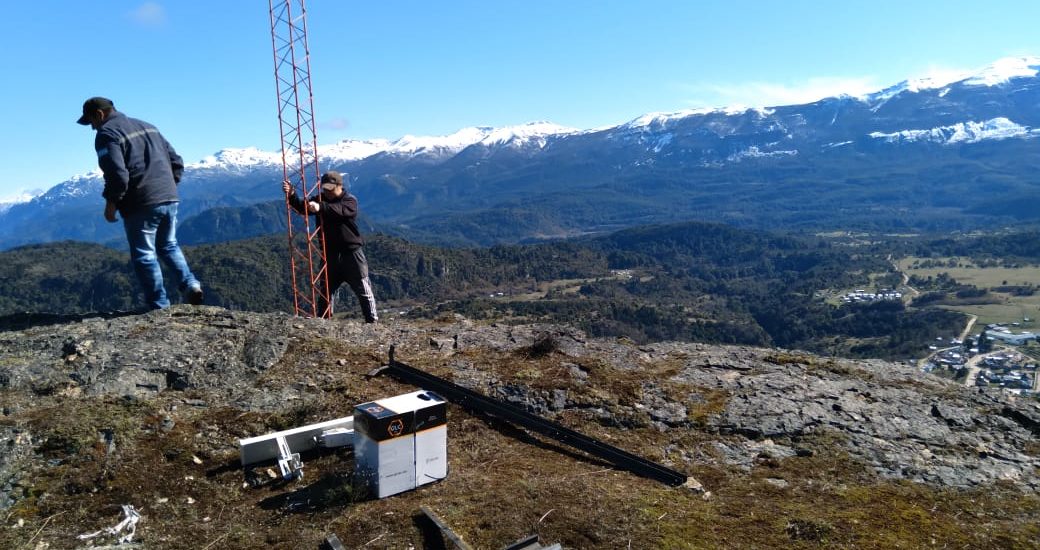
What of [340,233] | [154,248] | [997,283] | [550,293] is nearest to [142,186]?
[154,248]

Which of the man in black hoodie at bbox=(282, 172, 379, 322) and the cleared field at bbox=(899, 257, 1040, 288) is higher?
the man in black hoodie at bbox=(282, 172, 379, 322)

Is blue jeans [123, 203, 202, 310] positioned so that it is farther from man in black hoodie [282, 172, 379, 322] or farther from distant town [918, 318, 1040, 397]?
distant town [918, 318, 1040, 397]

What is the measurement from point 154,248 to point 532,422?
6955mm

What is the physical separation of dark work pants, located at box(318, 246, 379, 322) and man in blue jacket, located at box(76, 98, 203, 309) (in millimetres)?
2364

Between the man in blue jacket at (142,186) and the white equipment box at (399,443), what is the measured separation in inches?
217

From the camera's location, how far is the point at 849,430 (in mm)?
7938

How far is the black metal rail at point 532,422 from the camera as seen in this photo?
21.5 ft

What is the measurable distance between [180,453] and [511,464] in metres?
3.34

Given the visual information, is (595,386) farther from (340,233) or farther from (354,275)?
(340,233)

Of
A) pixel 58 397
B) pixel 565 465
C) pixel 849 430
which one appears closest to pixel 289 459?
pixel 565 465

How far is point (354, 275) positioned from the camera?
11258 mm

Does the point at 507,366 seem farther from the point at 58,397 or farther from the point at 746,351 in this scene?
the point at 58,397

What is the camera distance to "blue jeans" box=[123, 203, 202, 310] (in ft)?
31.4

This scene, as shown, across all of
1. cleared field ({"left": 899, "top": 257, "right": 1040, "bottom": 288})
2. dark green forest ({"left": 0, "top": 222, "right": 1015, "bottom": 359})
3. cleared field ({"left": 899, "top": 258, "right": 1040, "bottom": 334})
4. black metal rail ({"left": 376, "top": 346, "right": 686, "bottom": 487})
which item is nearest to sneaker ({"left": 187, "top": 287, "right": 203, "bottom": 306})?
black metal rail ({"left": 376, "top": 346, "right": 686, "bottom": 487})
